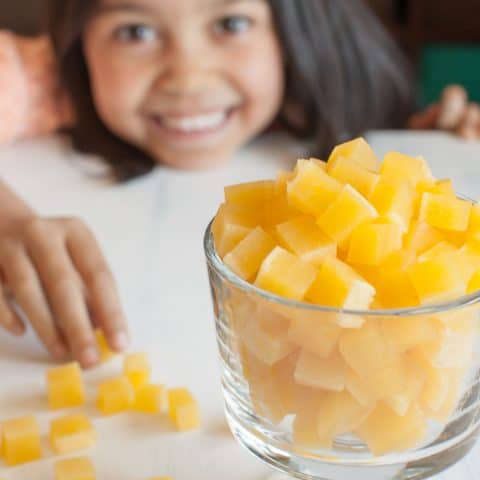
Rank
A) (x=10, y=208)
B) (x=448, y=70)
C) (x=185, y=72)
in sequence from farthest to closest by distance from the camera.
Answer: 1. (x=448, y=70)
2. (x=185, y=72)
3. (x=10, y=208)

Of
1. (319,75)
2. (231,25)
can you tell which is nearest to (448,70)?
(319,75)

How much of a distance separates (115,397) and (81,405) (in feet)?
0.11

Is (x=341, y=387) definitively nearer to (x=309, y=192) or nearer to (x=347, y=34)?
(x=309, y=192)

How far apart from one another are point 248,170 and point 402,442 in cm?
69

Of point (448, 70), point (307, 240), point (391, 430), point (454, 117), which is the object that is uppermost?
point (307, 240)

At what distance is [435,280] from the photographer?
19.2 inches

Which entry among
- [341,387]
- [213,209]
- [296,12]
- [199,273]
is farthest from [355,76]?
[341,387]

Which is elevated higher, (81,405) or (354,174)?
(354,174)

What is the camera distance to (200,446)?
66 cm

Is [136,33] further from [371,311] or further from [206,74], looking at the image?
[371,311]

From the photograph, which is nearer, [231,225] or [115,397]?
[231,225]

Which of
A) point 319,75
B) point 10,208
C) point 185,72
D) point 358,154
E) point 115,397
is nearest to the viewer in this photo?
point 358,154

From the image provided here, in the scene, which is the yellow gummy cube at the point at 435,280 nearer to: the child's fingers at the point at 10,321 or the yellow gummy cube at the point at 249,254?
the yellow gummy cube at the point at 249,254

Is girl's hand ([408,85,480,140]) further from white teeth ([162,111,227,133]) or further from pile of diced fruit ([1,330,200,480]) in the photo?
pile of diced fruit ([1,330,200,480])
